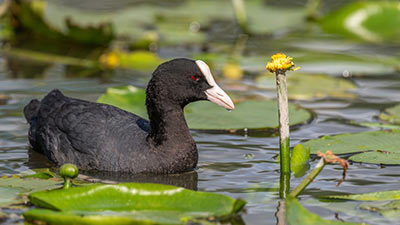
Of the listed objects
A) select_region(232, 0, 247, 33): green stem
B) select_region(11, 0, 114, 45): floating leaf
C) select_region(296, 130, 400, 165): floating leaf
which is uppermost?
select_region(232, 0, 247, 33): green stem

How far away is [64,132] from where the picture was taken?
5.76m

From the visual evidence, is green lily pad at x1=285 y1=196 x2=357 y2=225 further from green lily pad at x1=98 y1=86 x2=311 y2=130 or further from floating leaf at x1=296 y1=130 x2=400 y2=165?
green lily pad at x1=98 y1=86 x2=311 y2=130

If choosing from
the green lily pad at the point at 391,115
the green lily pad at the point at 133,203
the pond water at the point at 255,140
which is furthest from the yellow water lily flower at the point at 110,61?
the green lily pad at the point at 133,203

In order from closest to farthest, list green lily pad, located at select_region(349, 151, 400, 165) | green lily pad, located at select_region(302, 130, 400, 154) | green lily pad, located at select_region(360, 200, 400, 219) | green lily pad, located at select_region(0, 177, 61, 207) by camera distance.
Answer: green lily pad, located at select_region(360, 200, 400, 219), green lily pad, located at select_region(0, 177, 61, 207), green lily pad, located at select_region(349, 151, 400, 165), green lily pad, located at select_region(302, 130, 400, 154)

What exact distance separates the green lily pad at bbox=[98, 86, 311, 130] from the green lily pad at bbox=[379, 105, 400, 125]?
69 cm

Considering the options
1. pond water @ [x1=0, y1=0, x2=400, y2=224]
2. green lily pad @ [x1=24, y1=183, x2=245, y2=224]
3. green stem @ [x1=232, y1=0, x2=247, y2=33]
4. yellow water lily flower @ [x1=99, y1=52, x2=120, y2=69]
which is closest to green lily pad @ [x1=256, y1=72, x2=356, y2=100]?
pond water @ [x1=0, y1=0, x2=400, y2=224]

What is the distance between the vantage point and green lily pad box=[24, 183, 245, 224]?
396 centimetres

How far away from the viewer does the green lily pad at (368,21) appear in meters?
11.0

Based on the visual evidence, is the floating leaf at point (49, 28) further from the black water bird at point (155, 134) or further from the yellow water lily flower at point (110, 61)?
the black water bird at point (155, 134)

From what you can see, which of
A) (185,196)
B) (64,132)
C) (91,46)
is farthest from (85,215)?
(91,46)

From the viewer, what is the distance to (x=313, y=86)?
8172 millimetres

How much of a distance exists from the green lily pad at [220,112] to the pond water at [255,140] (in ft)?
0.33

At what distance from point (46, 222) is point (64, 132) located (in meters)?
1.84

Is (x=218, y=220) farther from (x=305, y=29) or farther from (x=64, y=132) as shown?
(x=305, y=29)
